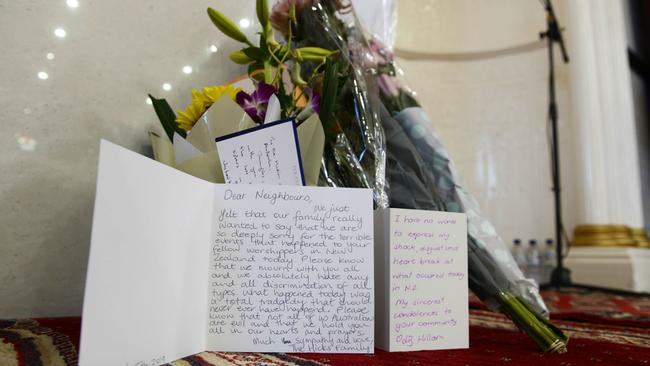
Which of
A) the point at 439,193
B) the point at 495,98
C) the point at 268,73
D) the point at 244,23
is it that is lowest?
the point at 439,193

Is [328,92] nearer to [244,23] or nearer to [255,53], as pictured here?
[255,53]

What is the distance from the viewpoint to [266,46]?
628mm

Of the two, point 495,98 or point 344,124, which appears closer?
point 344,124

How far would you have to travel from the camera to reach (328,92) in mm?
581

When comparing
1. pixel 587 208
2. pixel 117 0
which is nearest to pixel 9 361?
pixel 117 0

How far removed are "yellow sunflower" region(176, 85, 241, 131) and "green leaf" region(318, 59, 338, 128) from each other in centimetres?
10

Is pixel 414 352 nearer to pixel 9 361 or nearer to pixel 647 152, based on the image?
pixel 9 361

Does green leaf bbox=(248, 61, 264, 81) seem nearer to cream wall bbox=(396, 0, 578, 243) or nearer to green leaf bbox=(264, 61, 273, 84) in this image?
green leaf bbox=(264, 61, 273, 84)

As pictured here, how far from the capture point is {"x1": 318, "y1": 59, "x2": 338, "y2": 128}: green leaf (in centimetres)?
58

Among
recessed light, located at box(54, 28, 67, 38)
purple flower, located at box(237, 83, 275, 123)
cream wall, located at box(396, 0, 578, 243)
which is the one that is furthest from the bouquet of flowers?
cream wall, located at box(396, 0, 578, 243)

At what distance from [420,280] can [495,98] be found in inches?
95.6

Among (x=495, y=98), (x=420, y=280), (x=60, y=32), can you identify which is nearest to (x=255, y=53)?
(x=60, y=32)

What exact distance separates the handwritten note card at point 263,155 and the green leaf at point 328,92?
0.09 m

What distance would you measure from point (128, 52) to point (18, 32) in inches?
5.3
